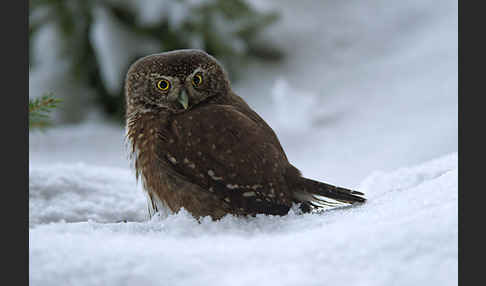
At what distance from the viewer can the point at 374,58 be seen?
643 centimetres

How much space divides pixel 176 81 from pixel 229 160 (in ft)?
1.49

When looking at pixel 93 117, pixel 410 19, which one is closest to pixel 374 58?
pixel 410 19

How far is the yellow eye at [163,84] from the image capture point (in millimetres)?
2113

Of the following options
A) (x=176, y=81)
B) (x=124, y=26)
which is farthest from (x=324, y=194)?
(x=124, y=26)

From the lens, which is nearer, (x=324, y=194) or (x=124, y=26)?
(x=324, y=194)

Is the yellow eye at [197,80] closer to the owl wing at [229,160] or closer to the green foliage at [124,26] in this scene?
the owl wing at [229,160]

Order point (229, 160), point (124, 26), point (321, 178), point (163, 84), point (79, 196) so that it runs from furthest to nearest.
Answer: point (124, 26) < point (321, 178) < point (79, 196) < point (163, 84) < point (229, 160)

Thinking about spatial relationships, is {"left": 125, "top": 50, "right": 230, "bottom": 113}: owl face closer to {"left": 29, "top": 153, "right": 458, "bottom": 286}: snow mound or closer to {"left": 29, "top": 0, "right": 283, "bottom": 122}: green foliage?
{"left": 29, "top": 153, "right": 458, "bottom": 286}: snow mound

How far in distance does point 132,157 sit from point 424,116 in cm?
382

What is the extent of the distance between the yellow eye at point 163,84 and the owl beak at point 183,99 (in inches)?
3.2

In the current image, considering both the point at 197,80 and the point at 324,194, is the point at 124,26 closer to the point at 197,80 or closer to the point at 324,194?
the point at 197,80

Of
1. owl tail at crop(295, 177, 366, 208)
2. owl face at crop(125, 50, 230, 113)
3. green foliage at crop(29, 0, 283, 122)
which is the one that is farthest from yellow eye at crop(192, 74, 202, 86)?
green foliage at crop(29, 0, 283, 122)

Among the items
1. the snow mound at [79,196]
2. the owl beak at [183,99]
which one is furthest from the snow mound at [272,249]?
the snow mound at [79,196]

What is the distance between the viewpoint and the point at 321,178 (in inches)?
179
